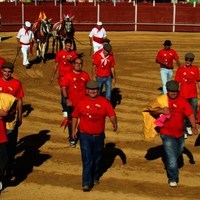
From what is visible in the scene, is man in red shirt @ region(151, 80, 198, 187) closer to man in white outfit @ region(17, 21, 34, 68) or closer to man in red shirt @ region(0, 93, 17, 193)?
man in red shirt @ region(0, 93, 17, 193)

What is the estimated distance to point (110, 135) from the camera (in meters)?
13.7

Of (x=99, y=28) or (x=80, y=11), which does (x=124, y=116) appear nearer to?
(x=99, y=28)

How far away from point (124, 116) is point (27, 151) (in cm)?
392

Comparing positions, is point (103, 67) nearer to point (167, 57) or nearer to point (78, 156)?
point (167, 57)

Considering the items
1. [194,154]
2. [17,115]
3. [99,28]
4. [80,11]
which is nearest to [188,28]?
[80,11]

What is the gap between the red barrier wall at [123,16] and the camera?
37.8m

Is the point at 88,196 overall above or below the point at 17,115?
below

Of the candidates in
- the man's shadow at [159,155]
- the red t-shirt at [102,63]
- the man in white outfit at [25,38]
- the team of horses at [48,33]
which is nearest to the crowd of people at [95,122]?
the man's shadow at [159,155]

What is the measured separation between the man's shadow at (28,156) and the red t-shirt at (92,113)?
5.96 ft

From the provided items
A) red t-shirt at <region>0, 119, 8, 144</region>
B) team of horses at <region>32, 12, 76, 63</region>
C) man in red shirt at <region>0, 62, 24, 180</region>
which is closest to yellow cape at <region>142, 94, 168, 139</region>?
man in red shirt at <region>0, 62, 24, 180</region>

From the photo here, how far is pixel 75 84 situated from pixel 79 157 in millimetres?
1549

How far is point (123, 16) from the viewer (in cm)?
3875

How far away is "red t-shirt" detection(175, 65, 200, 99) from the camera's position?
13.0 m

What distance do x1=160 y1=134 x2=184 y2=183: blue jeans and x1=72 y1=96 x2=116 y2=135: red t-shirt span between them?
44.0 inches
